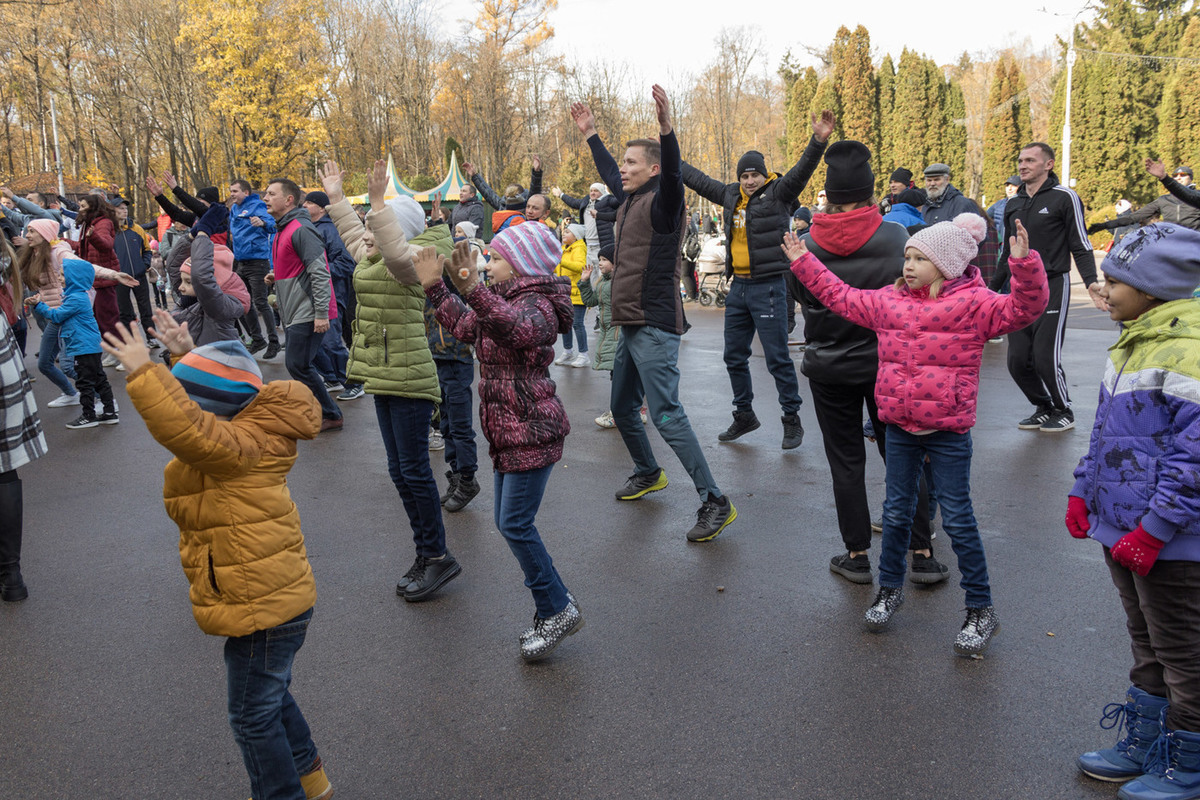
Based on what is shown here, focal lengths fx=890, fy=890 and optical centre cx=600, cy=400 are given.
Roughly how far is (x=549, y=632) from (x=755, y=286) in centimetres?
416

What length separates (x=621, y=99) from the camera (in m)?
37.3

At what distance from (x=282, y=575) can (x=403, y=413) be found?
1.95m

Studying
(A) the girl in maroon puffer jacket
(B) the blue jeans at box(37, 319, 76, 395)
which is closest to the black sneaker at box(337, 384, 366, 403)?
(B) the blue jeans at box(37, 319, 76, 395)

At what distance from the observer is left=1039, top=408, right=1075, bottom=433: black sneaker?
7.27 meters

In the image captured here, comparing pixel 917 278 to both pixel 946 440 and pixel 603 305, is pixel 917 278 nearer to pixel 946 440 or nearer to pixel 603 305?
pixel 946 440

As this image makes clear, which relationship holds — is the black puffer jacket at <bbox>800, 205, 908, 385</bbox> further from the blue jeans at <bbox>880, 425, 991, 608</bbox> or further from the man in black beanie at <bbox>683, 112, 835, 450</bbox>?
the man in black beanie at <bbox>683, 112, 835, 450</bbox>

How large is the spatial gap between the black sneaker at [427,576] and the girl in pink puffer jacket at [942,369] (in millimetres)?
2229

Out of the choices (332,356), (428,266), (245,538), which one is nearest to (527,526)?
(428,266)

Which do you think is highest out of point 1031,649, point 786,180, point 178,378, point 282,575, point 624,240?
point 786,180

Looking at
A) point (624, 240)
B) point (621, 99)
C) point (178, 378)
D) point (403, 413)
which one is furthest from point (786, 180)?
point (621, 99)

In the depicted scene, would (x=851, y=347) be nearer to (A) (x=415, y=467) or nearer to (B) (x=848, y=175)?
(B) (x=848, y=175)

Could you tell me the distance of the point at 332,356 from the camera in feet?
32.9

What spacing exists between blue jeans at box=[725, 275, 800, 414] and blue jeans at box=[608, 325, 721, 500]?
1832 mm

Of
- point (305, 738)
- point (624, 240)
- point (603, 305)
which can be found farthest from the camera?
point (603, 305)
